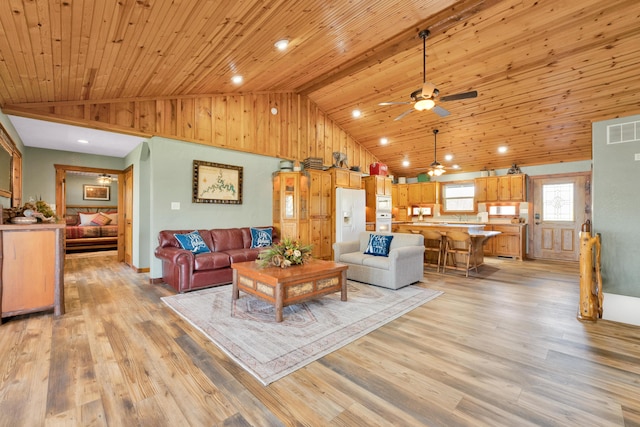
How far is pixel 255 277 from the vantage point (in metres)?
3.24

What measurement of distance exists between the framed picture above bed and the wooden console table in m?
7.99

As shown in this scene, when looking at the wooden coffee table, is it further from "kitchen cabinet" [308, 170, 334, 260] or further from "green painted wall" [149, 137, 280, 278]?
"kitchen cabinet" [308, 170, 334, 260]

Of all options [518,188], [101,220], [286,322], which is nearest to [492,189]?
[518,188]

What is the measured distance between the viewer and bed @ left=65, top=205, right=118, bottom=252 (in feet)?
26.5

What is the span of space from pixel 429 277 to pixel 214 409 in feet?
14.4

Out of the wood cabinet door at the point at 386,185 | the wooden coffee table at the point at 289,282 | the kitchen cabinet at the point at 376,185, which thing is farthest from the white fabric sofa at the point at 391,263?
the wood cabinet door at the point at 386,185

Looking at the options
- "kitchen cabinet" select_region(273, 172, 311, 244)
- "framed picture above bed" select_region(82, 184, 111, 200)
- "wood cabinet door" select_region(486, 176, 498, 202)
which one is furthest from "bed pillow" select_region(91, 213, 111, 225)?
"wood cabinet door" select_region(486, 176, 498, 202)

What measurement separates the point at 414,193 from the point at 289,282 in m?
7.32

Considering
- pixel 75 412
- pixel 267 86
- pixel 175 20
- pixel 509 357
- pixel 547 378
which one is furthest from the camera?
pixel 267 86

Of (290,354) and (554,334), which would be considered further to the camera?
(554,334)

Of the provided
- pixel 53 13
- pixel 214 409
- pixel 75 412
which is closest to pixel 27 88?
pixel 53 13

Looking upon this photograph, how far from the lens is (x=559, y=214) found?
7266 millimetres

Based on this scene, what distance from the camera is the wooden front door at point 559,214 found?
22.7 feet

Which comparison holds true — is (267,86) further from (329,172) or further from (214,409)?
(214,409)
